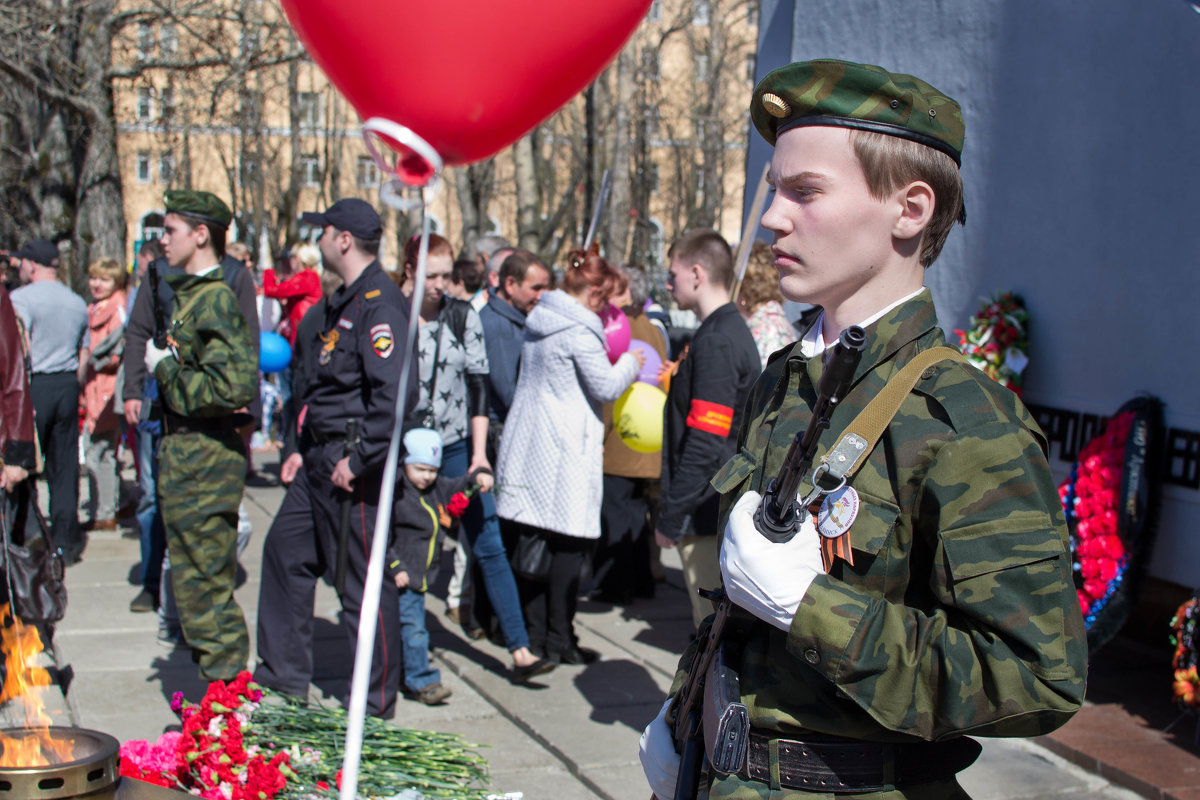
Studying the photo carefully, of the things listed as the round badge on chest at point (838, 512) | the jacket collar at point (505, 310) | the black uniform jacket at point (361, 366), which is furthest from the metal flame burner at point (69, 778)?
the jacket collar at point (505, 310)

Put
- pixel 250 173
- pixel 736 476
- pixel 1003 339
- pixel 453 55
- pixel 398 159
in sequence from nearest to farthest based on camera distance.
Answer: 1. pixel 736 476
2. pixel 453 55
3. pixel 398 159
4. pixel 1003 339
5. pixel 250 173


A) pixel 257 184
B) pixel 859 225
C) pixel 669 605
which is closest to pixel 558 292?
pixel 669 605

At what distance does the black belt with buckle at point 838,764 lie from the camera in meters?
1.59

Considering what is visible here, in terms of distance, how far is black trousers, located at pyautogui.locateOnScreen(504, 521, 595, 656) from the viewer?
18.2ft

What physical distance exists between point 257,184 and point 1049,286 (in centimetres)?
3033

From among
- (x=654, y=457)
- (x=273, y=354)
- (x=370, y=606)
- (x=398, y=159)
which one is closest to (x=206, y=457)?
(x=370, y=606)

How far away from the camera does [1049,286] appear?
233 inches

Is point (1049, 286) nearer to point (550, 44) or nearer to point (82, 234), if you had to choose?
point (550, 44)

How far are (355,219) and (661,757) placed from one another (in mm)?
3236

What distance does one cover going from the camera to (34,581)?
4.55m

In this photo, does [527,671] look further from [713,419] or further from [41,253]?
[41,253]

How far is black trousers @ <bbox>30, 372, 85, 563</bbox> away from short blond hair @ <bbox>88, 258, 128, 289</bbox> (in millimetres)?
1320

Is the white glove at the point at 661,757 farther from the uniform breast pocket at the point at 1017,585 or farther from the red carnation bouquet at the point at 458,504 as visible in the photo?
the red carnation bouquet at the point at 458,504

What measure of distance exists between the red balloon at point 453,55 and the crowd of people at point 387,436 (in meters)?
2.15
